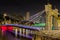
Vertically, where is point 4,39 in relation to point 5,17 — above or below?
below

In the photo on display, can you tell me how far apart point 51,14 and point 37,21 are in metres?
9.82

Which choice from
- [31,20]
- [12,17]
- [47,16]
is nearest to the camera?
[47,16]

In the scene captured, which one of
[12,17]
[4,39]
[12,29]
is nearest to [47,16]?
[4,39]

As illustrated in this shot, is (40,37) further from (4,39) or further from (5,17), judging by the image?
(5,17)

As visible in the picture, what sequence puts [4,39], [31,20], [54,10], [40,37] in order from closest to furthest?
[40,37], [54,10], [4,39], [31,20]

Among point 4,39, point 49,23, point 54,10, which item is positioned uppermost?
point 54,10

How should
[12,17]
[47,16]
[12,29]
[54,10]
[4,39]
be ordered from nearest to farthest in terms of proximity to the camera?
[47,16], [54,10], [4,39], [12,29], [12,17]

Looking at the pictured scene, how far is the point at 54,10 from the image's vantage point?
2427cm

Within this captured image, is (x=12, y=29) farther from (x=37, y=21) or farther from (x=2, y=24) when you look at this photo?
(x=37, y=21)

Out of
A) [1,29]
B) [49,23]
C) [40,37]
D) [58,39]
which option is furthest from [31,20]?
[58,39]

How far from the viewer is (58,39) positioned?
36.7 ft

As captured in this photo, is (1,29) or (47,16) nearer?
(47,16)

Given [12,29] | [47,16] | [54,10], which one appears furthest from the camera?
[12,29]

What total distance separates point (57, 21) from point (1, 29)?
66.0 ft
